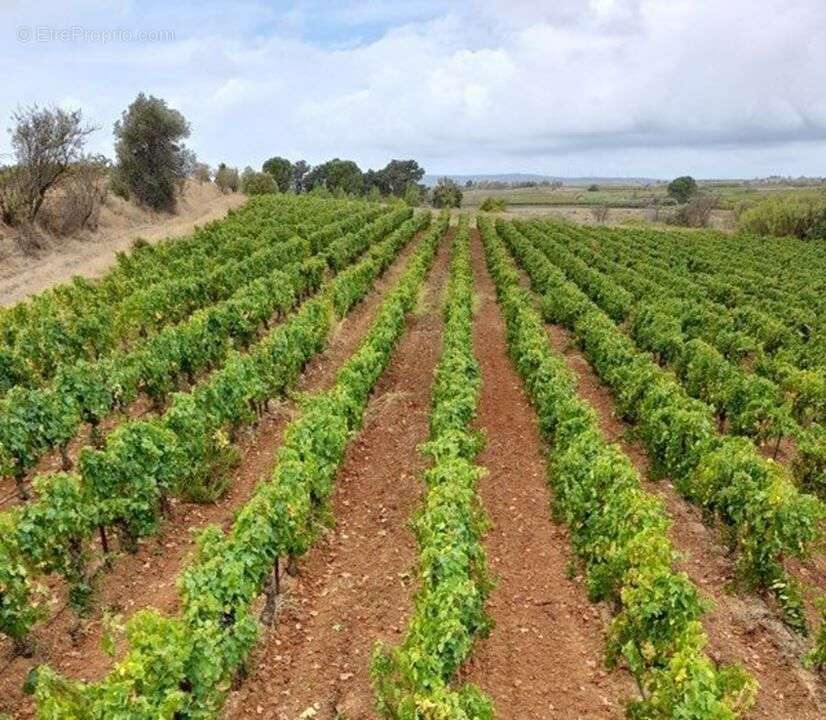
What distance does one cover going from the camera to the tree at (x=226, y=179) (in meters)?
101

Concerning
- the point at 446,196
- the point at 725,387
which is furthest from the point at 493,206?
the point at 725,387

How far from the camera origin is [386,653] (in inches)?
376

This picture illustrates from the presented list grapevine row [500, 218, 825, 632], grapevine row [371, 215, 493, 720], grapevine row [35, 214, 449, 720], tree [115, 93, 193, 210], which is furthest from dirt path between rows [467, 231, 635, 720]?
tree [115, 93, 193, 210]

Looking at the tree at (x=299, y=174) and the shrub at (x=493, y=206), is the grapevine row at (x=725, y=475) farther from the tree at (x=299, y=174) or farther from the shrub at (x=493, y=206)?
the tree at (x=299, y=174)

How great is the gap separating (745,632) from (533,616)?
3.28 m

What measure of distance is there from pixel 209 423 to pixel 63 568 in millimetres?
5052

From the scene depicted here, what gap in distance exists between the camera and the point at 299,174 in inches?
6063

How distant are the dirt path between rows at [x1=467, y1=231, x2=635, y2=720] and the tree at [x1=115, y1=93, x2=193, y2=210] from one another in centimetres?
5838

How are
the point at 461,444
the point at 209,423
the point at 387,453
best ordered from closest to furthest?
1. the point at 461,444
2. the point at 209,423
3. the point at 387,453

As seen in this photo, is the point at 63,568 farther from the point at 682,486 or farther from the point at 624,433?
the point at 624,433

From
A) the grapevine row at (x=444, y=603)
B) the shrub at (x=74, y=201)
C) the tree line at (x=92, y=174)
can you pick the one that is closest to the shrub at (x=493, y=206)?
the tree line at (x=92, y=174)

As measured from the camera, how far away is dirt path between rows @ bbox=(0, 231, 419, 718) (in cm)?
914

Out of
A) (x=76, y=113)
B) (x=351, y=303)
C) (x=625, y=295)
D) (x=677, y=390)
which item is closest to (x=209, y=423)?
(x=677, y=390)

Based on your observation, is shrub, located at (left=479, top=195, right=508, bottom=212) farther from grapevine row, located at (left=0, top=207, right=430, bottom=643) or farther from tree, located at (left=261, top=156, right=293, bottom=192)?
grapevine row, located at (left=0, top=207, right=430, bottom=643)
